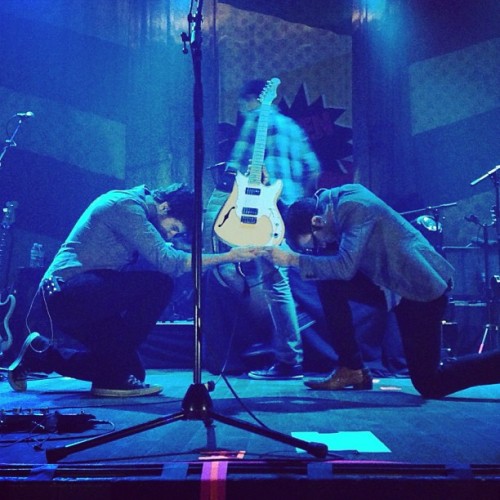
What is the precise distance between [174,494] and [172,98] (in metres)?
6.74

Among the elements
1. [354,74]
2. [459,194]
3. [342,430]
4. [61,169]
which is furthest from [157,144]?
[342,430]

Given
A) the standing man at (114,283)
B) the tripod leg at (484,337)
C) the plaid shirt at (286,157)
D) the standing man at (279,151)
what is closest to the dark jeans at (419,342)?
the standing man at (114,283)

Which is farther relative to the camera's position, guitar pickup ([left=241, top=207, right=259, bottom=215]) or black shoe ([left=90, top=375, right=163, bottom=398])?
guitar pickup ([left=241, top=207, right=259, bottom=215])

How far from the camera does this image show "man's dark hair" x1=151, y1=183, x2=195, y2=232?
12.5 feet

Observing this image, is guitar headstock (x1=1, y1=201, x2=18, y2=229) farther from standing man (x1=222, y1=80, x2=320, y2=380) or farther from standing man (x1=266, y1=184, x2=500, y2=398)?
standing man (x1=266, y1=184, x2=500, y2=398)

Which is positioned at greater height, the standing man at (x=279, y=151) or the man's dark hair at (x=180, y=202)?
the standing man at (x=279, y=151)

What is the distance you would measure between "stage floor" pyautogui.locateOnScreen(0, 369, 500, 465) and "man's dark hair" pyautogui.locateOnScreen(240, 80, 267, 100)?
4.73 metres

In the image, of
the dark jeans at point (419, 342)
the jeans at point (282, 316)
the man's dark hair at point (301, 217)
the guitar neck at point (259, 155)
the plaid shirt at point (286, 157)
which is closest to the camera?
the dark jeans at point (419, 342)

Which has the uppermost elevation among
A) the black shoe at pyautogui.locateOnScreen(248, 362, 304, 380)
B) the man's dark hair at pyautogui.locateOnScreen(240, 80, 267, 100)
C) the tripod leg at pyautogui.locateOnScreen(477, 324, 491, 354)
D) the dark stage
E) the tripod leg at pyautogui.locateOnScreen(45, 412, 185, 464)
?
the man's dark hair at pyautogui.locateOnScreen(240, 80, 267, 100)

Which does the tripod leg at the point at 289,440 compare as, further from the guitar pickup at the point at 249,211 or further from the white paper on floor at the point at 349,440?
the guitar pickup at the point at 249,211

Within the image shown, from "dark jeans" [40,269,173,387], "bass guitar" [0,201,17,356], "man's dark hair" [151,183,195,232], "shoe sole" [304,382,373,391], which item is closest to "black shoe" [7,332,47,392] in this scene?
"dark jeans" [40,269,173,387]

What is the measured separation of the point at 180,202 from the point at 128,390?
1.24 meters

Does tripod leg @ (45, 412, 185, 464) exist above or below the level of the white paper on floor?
above

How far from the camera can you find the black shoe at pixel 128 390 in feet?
12.0
